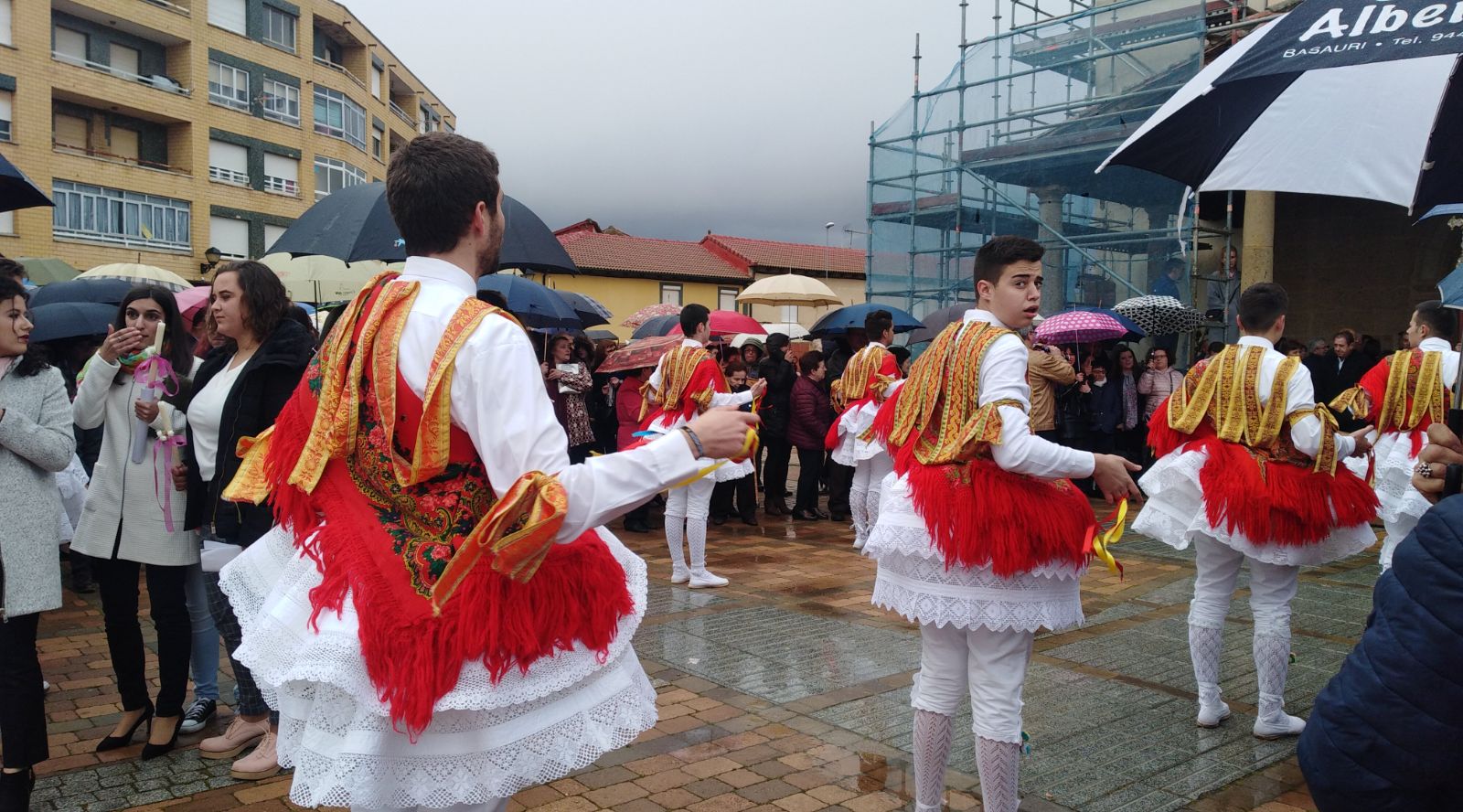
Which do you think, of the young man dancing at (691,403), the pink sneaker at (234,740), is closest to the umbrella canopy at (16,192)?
the pink sneaker at (234,740)

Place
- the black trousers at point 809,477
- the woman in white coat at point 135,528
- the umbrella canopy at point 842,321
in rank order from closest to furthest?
1. the woman in white coat at point 135,528
2. the black trousers at point 809,477
3. the umbrella canopy at point 842,321

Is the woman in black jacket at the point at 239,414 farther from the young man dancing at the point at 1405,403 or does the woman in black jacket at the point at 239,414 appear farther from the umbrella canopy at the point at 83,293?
the young man dancing at the point at 1405,403

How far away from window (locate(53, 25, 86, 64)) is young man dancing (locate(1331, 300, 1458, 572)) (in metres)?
34.7

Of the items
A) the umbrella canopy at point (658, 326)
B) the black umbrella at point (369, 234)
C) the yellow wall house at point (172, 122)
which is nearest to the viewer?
the black umbrella at point (369, 234)

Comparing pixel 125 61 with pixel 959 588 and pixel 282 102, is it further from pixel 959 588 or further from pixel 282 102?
pixel 959 588

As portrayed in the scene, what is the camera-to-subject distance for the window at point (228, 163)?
34.3 meters

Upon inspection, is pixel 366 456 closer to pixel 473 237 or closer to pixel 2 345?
pixel 473 237

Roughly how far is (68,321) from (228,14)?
33.7m

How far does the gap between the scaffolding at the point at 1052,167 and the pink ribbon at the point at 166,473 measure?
1346 cm

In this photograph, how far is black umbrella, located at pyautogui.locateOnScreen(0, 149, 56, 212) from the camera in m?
4.84

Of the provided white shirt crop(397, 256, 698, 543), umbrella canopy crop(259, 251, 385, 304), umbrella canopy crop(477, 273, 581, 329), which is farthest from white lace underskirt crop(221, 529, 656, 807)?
umbrella canopy crop(259, 251, 385, 304)

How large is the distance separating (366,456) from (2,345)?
245 cm

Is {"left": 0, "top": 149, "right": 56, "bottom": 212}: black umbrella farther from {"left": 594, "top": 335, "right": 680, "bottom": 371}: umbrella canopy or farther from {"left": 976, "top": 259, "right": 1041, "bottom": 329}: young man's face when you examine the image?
{"left": 594, "top": 335, "right": 680, "bottom": 371}: umbrella canopy

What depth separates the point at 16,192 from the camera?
5012 mm
